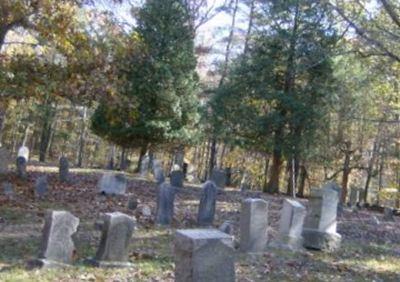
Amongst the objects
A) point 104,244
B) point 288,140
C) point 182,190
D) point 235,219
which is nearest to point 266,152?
point 288,140

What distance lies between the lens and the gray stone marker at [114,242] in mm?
8727

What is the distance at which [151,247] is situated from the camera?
10.4m

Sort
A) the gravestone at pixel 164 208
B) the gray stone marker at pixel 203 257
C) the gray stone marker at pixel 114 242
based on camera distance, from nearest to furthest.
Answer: the gray stone marker at pixel 203 257 → the gray stone marker at pixel 114 242 → the gravestone at pixel 164 208

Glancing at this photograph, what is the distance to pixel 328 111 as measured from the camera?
26062 millimetres

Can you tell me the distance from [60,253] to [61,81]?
644 cm

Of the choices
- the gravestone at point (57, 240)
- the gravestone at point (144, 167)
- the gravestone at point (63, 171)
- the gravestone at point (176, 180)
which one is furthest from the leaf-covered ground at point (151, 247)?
the gravestone at point (144, 167)

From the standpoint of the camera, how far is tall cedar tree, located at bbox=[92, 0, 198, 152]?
28.4 metres

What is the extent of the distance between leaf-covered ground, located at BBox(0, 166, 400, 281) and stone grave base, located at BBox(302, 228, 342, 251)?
276 millimetres

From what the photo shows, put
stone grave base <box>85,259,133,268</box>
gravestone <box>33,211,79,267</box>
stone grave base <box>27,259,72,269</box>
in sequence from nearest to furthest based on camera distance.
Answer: stone grave base <box>27,259,72,269</box>
gravestone <box>33,211,79,267</box>
stone grave base <box>85,259,133,268</box>

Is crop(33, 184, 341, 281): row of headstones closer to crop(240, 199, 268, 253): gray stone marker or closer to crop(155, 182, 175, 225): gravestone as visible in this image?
crop(240, 199, 268, 253): gray stone marker

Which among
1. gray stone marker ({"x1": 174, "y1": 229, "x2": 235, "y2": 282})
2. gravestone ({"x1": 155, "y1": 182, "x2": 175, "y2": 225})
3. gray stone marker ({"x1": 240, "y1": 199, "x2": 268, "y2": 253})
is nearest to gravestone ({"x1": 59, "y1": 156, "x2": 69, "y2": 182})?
gravestone ({"x1": 155, "y1": 182, "x2": 175, "y2": 225})

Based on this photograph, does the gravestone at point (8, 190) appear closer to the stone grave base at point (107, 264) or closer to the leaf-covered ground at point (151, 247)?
the leaf-covered ground at point (151, 247)

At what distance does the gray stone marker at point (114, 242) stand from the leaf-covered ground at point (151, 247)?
0.20 m

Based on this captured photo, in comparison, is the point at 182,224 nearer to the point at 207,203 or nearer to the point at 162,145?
the point at 207,203
